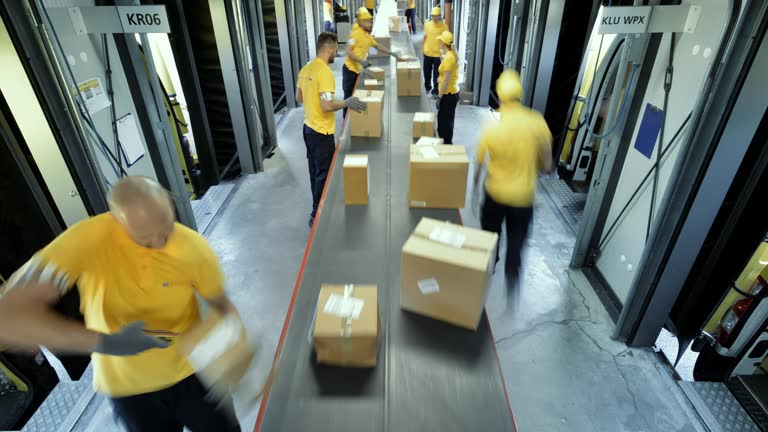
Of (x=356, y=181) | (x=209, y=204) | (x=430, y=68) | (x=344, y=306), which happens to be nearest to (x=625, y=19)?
(x=356, y=181)

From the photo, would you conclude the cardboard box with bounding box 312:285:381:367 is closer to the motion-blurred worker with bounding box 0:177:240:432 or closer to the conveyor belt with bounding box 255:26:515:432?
the conveyor belt with bounding box 255:26:515:432

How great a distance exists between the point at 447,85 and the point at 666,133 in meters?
3.31

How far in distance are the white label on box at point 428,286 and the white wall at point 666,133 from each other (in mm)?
2064

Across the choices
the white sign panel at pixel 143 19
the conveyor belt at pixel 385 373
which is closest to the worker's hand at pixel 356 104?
the white sign panel at pixel 143 19

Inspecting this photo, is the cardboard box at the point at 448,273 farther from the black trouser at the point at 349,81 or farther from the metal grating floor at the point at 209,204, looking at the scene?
the black trouser at the point at 349,81

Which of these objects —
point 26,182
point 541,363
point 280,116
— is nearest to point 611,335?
point 541,363

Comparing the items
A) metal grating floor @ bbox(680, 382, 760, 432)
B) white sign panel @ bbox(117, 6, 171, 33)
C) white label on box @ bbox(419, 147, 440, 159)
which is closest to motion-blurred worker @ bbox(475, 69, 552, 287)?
white label on box @ bbox(419, 147, 440, 159)

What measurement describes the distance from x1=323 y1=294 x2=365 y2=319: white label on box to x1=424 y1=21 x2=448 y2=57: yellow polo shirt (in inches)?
297

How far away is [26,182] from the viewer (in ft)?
8.32

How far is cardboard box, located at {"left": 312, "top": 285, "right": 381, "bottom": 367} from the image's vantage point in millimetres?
1670

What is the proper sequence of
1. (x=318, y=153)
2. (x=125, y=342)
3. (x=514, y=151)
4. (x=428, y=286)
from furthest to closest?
(x=318, y=153)
(x=514, y=151)
(x=428, y=286)
(x=125, y=342)

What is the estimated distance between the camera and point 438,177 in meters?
2.81

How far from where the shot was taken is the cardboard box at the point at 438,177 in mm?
2768

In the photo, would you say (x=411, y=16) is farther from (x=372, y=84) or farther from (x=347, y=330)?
(x=347, y=330)
